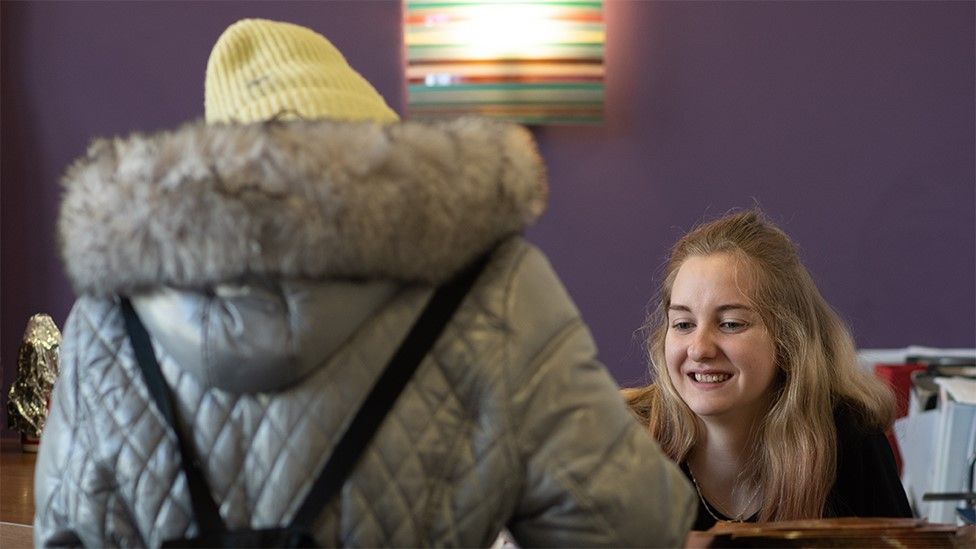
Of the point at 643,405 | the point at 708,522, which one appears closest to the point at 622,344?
the point at 643,405

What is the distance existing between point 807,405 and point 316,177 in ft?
4.61

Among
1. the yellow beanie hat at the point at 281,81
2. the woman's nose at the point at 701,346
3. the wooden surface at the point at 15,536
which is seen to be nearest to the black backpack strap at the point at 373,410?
the yellow beanie hat at the point at 281,81

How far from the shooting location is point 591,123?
4.05 metres

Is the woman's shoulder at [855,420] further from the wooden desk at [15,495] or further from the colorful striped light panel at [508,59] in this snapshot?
the colorful striped light panel at [508,59]

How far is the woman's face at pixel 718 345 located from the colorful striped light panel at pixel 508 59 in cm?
170

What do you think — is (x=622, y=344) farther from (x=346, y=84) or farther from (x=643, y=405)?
(x=346, y=84)

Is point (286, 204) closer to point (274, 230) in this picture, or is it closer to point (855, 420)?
point (274, 230)

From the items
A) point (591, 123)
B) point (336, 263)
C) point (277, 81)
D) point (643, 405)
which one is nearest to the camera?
point (336, 263)

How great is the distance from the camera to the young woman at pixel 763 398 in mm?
2250

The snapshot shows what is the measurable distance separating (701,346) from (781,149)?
73.7 inches

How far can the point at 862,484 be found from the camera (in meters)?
2.26

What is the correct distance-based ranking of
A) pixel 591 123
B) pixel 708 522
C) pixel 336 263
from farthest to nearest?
pixel 591 123
pixel 708 522
pixel 336 263

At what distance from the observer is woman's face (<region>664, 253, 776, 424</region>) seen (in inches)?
90.7

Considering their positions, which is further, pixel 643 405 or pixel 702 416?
pixel 643 405
